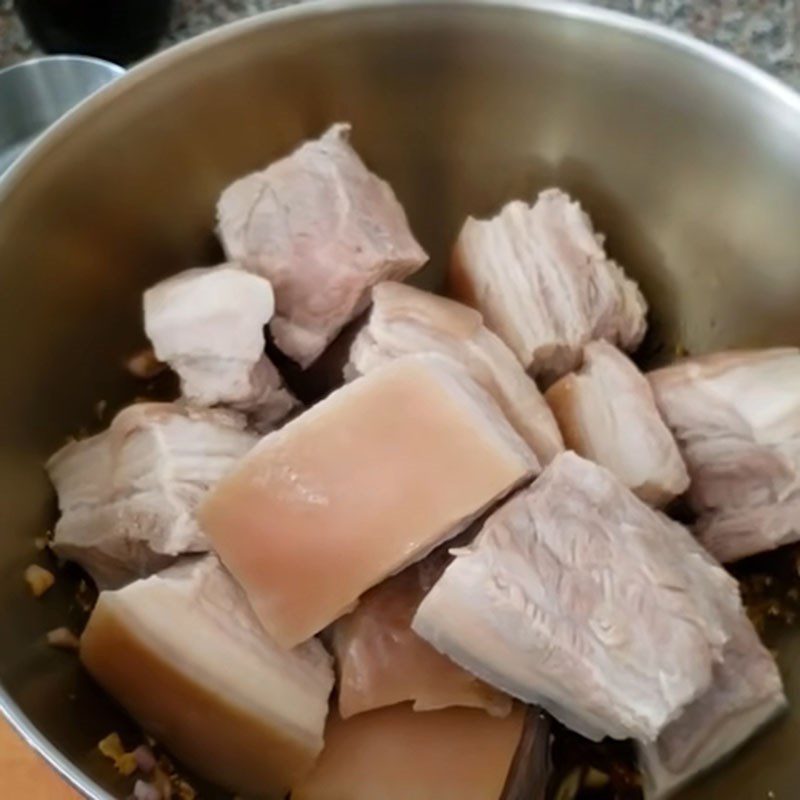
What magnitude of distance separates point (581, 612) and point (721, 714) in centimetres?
16

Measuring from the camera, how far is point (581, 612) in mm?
873

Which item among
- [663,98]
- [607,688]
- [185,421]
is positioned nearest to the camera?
[607,688]

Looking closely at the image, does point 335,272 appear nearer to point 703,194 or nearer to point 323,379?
point 323,379

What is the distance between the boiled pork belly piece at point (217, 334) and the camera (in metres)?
1.01

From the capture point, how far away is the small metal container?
1317 millimetres

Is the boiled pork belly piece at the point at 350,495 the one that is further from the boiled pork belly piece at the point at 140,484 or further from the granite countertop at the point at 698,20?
the granite countertop at the point at 698,20

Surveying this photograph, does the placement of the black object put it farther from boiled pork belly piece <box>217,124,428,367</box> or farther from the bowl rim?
boiled pork belly piece <box>217,124,428,367</box>

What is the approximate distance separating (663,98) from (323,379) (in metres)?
0.41

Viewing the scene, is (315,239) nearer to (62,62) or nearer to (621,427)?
(621,427)

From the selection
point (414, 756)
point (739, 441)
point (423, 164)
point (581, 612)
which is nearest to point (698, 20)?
point (423, 164)

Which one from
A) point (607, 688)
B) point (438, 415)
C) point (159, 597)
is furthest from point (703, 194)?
point (159, 597)

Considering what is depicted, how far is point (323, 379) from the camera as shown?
1132 millimetres

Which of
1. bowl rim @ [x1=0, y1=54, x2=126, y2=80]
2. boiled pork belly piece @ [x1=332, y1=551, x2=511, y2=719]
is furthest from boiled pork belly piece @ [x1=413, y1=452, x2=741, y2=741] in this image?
bowl rim @ [x1=0, y1=54, x2=126, y2=80]

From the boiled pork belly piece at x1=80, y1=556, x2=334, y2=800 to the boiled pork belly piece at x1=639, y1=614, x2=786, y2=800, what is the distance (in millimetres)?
271
